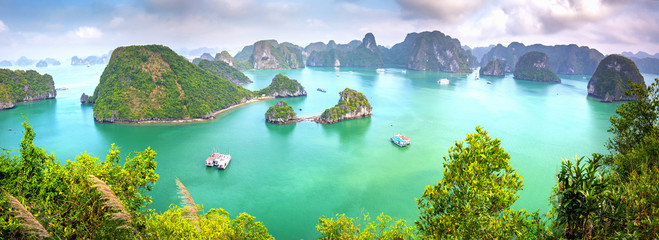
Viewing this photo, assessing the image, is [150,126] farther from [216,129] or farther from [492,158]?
[492,158]

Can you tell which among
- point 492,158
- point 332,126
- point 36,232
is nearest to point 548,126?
point 332,126

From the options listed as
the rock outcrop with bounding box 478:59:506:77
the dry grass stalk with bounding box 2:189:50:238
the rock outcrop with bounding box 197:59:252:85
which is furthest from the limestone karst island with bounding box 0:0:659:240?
the rock outcrop with bounding box 478:59:506:77

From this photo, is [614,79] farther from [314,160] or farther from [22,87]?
[22,87]

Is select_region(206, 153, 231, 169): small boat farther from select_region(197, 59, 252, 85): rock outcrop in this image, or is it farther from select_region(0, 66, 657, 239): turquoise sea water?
select_region(197, 59, 252, 85): rock outcrop

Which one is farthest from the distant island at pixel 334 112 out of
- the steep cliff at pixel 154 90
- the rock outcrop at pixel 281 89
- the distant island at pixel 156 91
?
the rock outcrop at pixel 281 89

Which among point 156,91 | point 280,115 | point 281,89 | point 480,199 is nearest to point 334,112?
point 280,115

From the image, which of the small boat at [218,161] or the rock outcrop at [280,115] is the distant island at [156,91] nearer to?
the rock outcrop at [280,115]

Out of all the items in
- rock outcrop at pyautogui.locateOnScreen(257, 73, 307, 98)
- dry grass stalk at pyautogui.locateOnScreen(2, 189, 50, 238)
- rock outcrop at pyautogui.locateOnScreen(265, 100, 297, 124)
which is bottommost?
rock outcrop at pyautogui.locateOnScreen(265, 100, 297, 124)
